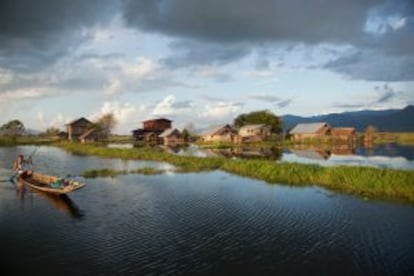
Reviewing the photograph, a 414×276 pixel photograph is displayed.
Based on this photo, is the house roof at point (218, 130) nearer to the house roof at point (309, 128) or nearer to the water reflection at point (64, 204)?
the house roof at point (309, 128)

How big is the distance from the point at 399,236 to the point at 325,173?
12937 mm

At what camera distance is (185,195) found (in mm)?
24922

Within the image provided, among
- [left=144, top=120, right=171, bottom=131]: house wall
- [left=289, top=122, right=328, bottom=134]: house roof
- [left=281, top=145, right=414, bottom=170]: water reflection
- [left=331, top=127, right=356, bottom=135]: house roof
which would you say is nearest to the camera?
[left=281, top=145, right=414, bottom=170]: water reflection

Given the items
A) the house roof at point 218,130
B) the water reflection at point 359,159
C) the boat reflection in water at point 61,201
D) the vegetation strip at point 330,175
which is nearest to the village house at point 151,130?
the house roof at point 218,130

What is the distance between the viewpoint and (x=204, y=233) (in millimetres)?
16453

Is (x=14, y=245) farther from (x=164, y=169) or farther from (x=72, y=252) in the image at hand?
(x=164, y=169)

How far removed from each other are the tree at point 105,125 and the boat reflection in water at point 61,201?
7618 cm

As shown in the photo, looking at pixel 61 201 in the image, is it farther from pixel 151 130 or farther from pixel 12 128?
pixel 12 128

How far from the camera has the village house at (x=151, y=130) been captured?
10269 centimetres

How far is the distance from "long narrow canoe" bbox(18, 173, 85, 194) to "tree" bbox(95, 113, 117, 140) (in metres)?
73.6

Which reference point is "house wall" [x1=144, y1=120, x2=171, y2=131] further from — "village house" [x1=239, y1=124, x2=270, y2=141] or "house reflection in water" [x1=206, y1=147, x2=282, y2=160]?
"house reflection in water" [x1=206, y1=147, x2=282, y2=160]

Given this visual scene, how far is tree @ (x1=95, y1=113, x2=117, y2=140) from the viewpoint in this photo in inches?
4035

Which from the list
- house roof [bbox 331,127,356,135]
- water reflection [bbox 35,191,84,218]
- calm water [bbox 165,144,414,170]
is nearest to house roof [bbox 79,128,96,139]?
calm water [bbox 165,144,414,170]

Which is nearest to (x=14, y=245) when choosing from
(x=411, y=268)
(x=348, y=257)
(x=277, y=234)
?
(x=277, y=234)
